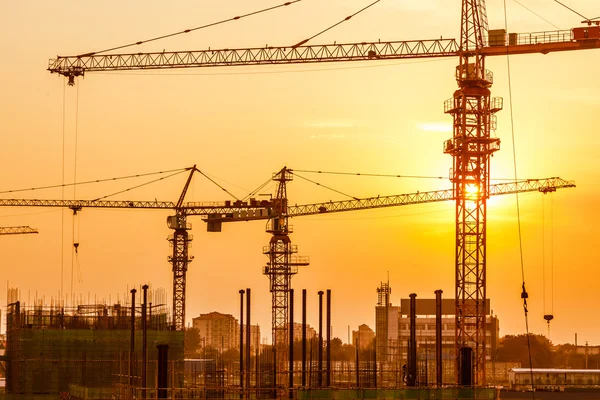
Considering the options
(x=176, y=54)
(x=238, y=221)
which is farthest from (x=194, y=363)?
(x=176, y=54)

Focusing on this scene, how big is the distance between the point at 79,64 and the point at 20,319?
93.2 feet

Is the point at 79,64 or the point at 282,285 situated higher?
the point at 79,64

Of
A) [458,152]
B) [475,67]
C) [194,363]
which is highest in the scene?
[475,67]

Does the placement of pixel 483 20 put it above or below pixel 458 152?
above

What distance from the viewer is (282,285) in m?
140

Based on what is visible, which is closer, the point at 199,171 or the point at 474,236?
the point at 474,236

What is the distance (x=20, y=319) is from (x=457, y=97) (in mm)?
Answer: 35890

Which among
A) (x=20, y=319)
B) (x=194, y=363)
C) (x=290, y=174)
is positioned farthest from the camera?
(x=290, y=174)

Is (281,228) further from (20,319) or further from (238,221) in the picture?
(20,319)

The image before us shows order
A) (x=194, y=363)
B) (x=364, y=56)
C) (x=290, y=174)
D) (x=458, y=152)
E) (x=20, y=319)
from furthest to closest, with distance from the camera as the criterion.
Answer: (x=290, y=174) → (x=194, y=363) → (x=364, y=56) → (x=20, y=319) → (x=458, y=152)

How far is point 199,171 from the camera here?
160 meters

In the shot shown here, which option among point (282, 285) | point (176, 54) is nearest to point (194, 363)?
point (282, 285)

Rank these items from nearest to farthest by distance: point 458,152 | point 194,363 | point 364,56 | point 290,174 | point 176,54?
point 458,152 → point 364,56 → point 176,54 → point 194,363 → point 290,174

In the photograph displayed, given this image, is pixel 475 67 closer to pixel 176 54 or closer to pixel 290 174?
pixel 176 54
